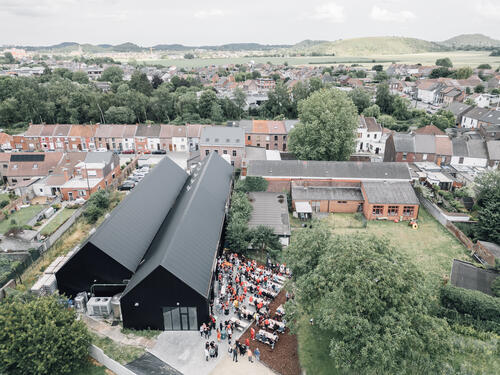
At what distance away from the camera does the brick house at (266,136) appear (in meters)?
60.5

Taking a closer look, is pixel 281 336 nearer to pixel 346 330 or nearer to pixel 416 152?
pixel 346 330

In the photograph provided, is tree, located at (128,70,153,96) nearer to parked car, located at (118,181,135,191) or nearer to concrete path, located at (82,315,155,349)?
parked car, located at (118,181,135,191)

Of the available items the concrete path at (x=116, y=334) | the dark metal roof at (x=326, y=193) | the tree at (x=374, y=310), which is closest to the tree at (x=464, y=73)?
the dark metal roof at (x=326, y=193)

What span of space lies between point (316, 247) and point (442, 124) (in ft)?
207

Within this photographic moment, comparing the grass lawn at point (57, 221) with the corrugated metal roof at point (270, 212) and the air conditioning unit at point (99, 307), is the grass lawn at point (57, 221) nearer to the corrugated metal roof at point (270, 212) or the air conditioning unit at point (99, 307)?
the air conditioning unit at point (99, 307)

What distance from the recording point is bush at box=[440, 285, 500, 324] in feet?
70.0

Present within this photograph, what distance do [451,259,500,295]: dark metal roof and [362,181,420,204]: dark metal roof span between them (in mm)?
11460

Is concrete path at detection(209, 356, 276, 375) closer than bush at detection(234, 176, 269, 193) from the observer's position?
Yes

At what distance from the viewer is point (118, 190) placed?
45.7 metres

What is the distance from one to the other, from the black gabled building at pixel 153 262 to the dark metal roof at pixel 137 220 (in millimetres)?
74

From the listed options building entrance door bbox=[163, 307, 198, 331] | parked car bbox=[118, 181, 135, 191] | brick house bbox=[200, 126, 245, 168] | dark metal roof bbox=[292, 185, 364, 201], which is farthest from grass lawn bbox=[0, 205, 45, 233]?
dark metal roof bbox=[292, 185, 364, 201]

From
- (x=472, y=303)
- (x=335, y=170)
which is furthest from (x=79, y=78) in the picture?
(x=472, y=303)

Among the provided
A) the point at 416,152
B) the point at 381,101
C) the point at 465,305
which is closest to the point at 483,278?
the point at 465,305

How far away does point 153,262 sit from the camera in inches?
844
